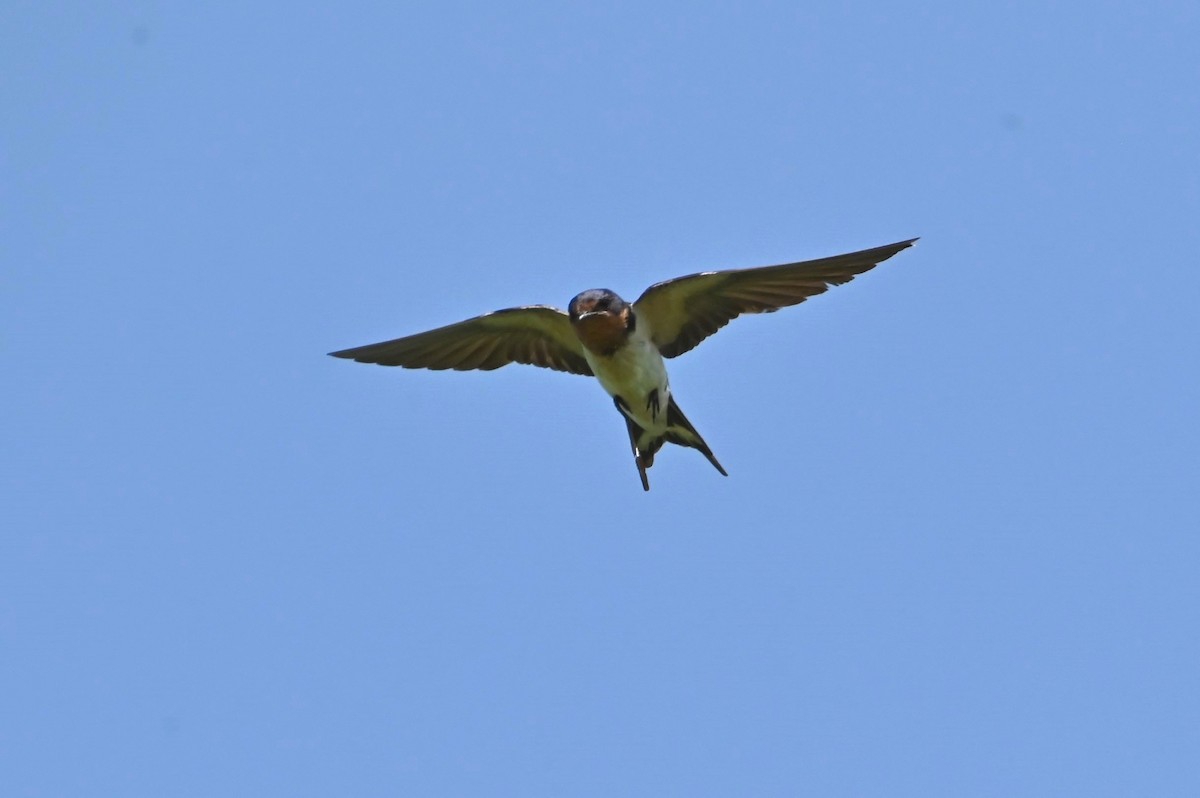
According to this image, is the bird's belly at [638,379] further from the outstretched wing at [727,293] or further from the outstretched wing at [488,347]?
the outstretched wing at [488,347]

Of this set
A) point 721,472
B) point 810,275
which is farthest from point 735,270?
point 721,472

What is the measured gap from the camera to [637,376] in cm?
1022

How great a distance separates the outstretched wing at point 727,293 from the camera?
9.94 m

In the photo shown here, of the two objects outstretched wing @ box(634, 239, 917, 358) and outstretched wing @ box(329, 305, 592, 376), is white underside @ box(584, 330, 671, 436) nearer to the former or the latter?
outstretched wing @ box(634, 239, 917, 358)

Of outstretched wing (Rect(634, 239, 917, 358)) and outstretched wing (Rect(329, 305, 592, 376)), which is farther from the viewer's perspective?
outstretched wing (Rect(329, 305, 592, 376))

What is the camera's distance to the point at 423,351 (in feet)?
36.0

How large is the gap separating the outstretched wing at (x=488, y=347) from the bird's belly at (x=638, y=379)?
0.42 metres

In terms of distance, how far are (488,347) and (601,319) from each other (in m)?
1.27

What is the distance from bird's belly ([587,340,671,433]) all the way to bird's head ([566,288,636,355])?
0.08 metres

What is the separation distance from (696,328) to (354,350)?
1.97m

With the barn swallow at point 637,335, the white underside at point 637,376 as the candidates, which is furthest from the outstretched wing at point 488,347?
the white underside at point 637,376

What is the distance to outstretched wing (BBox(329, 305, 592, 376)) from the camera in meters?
10.7

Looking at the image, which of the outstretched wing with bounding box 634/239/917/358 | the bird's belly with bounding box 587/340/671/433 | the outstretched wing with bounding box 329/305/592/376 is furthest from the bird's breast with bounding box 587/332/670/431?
the outstretched wing with bounding box 329/305/592/376

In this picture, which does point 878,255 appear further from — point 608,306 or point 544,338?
point 544,338
